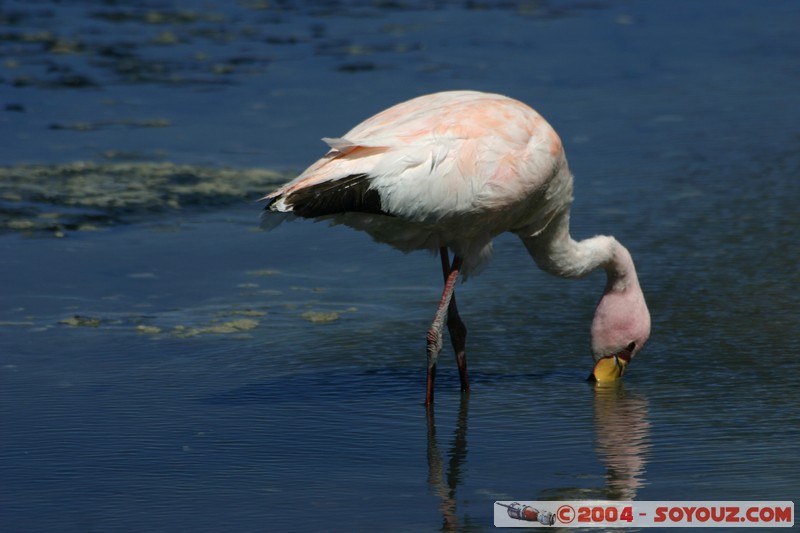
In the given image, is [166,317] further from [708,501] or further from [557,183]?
[708,501]

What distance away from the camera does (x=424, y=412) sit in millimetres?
6105

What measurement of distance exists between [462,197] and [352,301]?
1567 mm

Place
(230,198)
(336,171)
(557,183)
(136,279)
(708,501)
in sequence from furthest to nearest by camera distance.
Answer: (230,198), (136,279), (557,183), (336,171), (708,501)

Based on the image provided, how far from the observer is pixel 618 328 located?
6441 millimetres

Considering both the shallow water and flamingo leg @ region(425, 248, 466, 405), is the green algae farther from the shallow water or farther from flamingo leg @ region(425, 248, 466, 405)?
flamingo leg @ region(425, 248, 466, 405)

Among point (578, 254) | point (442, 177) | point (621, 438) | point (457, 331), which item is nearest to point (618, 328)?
point (578, 254)

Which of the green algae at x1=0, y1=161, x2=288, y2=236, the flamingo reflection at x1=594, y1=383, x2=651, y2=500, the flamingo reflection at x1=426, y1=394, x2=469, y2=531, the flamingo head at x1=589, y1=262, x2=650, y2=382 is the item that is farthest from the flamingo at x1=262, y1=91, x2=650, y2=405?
the green algae at x1=0, y1=161, x2=288, y2=236

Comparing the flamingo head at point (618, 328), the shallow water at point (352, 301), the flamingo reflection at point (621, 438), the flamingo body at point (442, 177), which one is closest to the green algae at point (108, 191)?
the shallow water at point (352, 301)

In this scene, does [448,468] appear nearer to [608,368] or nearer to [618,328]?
[608,368]

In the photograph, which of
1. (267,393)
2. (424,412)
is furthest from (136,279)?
(424,412)

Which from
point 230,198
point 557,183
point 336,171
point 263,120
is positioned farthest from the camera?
point 263,120

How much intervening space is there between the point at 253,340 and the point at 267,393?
2.34 feet

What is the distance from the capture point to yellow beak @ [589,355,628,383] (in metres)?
6.34

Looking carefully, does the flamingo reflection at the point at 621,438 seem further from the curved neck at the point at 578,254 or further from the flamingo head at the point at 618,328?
the curved neck at the point at 578,254
